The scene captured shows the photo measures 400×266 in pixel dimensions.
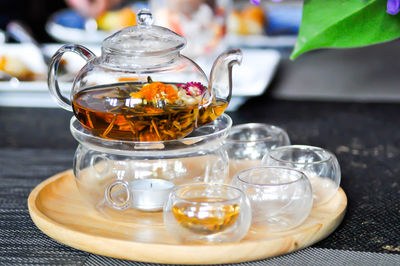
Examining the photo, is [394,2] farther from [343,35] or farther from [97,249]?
[97,249]

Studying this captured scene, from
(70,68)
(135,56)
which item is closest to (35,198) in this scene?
(135,56)

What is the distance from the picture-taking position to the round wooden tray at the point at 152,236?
0.50 meters

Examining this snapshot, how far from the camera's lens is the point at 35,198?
0.63 metres

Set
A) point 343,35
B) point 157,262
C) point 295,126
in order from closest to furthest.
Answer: point 157,262 < point 343,35 < point 295,126

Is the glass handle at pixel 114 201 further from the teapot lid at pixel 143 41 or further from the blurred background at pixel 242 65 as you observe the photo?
the blurred background at pixel 242 65

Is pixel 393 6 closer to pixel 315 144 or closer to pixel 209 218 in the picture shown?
pixel 209 218

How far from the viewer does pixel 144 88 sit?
22.7 inches

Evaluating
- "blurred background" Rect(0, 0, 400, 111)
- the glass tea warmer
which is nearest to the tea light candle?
the glass tea warmer

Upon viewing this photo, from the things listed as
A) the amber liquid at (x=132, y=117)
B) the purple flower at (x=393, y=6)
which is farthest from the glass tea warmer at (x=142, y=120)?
the purple flower at (x=393, y=6)

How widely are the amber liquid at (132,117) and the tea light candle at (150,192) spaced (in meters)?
0.05

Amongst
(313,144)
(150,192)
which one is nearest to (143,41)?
(150,192)

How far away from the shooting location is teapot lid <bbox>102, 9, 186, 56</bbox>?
0.59 meters

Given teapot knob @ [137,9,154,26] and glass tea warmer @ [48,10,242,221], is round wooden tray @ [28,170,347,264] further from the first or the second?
teapot knob @ [137,9,154,26]

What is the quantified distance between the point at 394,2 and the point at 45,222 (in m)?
0.38
